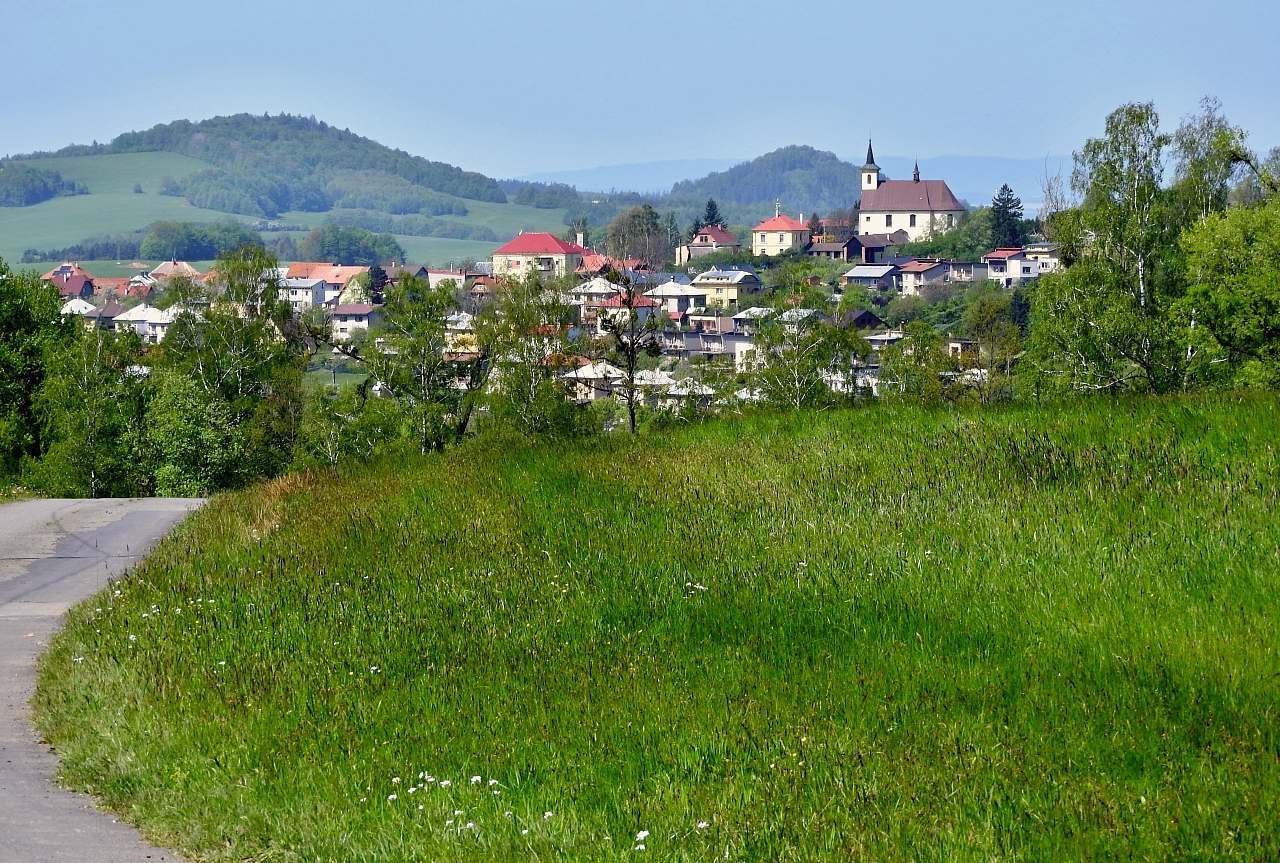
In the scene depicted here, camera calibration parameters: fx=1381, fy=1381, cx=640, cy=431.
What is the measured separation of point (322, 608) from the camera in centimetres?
880

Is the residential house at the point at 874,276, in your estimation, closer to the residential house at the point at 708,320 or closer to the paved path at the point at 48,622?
the residential house at the point at 708,320

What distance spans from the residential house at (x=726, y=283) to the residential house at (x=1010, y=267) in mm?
27587

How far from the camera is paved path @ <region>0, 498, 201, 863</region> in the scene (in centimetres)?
593

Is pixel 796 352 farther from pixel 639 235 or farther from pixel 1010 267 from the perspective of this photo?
pixel 639 235

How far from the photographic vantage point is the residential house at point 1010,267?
477 feet

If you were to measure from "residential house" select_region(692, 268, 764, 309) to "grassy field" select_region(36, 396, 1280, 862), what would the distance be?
155452 mm

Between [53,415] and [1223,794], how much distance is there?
4612 cm

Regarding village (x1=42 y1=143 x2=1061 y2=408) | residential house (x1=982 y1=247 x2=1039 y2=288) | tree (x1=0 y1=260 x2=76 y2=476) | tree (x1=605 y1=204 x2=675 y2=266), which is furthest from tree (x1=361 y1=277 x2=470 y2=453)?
tree (x1=605 y1=204 x2=675 y2=266)

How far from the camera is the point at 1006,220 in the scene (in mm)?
160875

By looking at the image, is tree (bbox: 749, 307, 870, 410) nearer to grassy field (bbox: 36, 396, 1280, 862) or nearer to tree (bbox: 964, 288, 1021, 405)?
tree (bbox: 964, 288, 1021, 405)

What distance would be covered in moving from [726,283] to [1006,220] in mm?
33879

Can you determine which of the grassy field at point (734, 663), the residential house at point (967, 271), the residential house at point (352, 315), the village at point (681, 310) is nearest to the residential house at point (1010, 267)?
the village at point (681, 310)

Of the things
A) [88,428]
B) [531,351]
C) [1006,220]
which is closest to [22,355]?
[88,428]

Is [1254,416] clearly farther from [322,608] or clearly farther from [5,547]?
[5,547]
